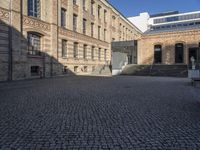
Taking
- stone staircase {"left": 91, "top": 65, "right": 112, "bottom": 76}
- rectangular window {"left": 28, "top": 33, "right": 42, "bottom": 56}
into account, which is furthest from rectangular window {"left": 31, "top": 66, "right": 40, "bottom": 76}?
stone staircase {"left": 91, "top": 65, "right": 112, "bottom": 76}

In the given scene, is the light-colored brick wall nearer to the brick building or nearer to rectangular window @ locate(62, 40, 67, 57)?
the brick building

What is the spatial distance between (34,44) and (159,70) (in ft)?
51.9

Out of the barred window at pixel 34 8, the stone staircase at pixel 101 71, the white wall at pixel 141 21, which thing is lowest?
the stone staircase at pixel 101 71

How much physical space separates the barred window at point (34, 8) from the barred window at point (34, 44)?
2.05m

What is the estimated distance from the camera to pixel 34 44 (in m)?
20.4

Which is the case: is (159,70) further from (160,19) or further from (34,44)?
(160,19)

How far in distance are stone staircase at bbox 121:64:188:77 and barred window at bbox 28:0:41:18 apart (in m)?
13.7

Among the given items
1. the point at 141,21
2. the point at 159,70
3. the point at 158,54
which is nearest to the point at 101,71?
the point at 159,70

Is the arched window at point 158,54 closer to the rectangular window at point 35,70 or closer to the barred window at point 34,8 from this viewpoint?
the barred window at point 34,8

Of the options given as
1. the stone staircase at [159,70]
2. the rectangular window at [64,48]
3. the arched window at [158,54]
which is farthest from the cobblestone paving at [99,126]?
the arched window at [158,54]

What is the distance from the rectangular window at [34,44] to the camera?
65.1ft

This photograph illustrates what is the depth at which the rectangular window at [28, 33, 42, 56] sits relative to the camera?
781 inches

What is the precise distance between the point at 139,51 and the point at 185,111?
26784mm

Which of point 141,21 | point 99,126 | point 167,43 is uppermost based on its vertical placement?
point 141,21
